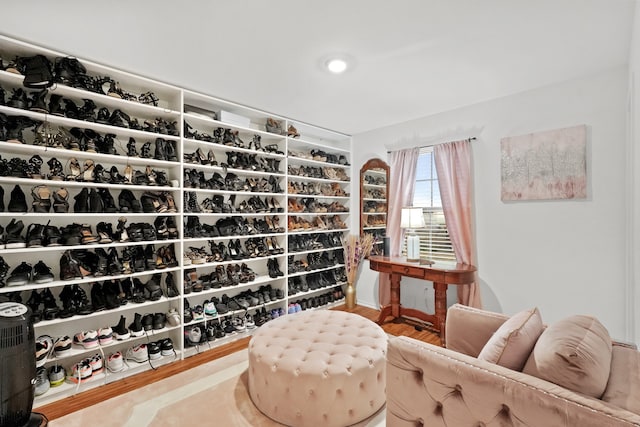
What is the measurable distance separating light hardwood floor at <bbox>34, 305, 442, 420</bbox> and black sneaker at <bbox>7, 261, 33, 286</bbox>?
0.90 m

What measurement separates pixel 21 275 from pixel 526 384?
3057mm

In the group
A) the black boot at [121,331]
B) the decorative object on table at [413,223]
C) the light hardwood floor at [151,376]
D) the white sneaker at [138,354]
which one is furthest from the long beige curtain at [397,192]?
the black boot at [121,331]

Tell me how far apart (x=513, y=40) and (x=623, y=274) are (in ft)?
6.97

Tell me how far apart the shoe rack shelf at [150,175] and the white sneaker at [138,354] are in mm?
47

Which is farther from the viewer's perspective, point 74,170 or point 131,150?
point 131,150

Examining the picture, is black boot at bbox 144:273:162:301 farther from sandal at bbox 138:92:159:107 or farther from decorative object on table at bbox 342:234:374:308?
decorative object on table at bbox 342:234:374:308

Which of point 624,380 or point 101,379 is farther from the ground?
point 624,380

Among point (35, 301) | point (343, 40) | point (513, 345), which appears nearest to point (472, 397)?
point (513, 345)

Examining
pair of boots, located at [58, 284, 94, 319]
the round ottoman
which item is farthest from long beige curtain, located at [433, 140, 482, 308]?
pair of boots, located at [58, 284, 94, 319]

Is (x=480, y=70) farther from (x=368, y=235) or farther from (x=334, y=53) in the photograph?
(x=368, y=235)

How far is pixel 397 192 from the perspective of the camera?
390cm

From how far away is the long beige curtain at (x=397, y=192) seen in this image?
379cm

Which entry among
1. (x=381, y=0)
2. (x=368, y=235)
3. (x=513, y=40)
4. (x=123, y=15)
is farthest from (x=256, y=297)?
(x=513, y=40)

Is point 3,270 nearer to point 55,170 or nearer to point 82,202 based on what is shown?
point 82,202
